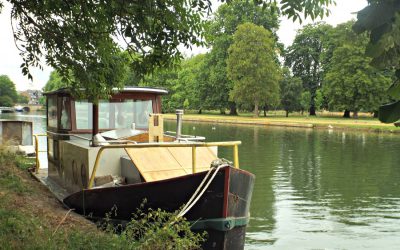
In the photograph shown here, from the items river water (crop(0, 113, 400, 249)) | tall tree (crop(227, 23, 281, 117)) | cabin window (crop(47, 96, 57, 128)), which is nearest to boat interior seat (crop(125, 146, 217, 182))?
river water (crop(0, 113, 400, 249))

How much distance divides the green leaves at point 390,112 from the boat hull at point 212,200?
16.4 feet

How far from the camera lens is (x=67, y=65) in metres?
8.41

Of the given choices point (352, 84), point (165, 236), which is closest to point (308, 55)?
point (352, 84)

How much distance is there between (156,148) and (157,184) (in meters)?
1.45

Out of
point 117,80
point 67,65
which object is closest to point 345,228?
point 117,80

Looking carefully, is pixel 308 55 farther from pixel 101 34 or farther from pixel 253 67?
pixel 101 34

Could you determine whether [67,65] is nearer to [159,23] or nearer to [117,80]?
[117,80]

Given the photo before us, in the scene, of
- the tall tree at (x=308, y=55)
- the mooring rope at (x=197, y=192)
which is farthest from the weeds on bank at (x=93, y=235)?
the tall tree at (x=308, y=55)

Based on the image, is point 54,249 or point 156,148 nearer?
point 54,249

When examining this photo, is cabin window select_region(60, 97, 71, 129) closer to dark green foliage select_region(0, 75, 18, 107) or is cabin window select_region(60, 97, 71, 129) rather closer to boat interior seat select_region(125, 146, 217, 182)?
boat interior seat select_region(125, 146, 217, 182)

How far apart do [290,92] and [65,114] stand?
180 ft

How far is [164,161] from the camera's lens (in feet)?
26.6

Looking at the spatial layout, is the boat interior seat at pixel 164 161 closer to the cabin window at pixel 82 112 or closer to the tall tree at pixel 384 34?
the cabin window at pixel 82 112

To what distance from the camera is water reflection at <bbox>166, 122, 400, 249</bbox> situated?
10.2 meters
